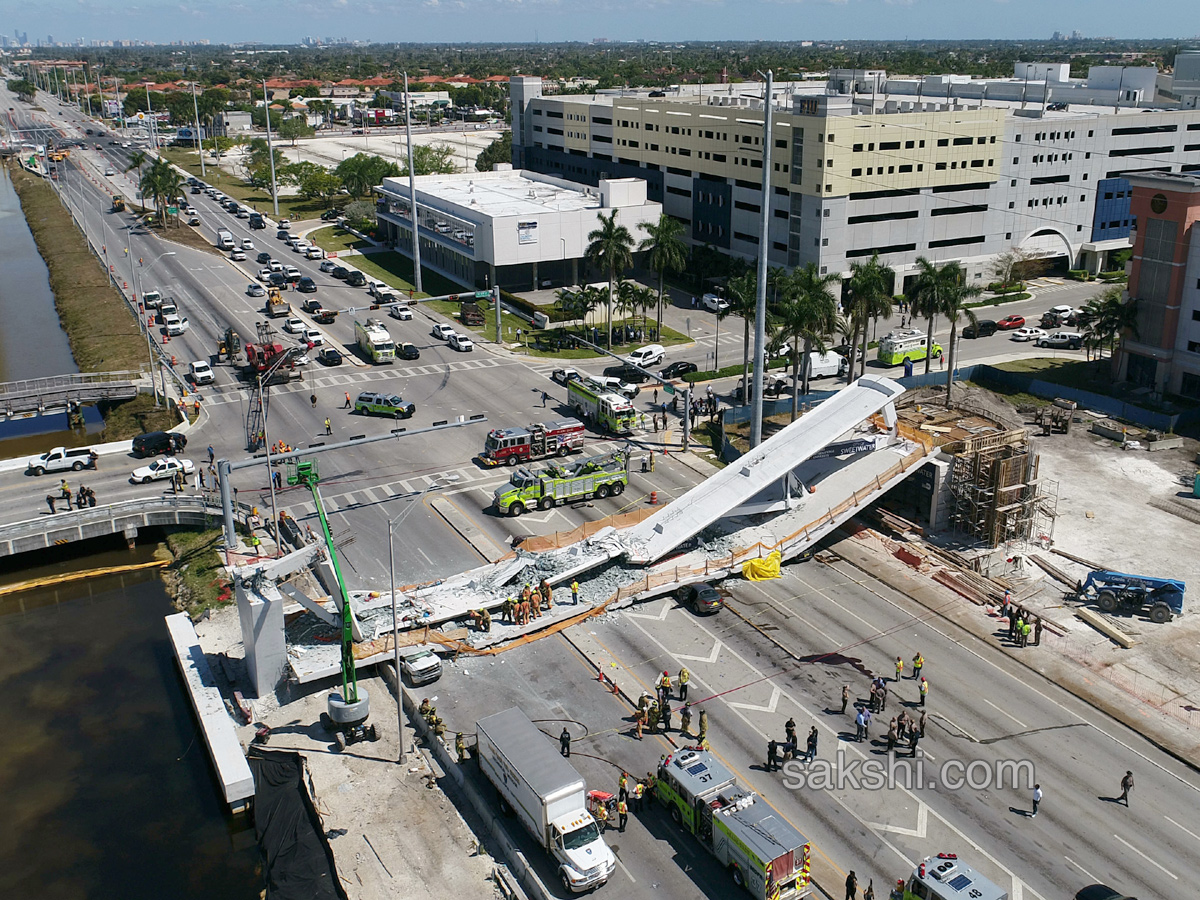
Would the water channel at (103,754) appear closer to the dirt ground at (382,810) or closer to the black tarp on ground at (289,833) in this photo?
the black tarp on ground at (289,833)

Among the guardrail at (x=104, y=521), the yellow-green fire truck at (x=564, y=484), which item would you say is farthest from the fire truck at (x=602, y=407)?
the guardrail at (x=104, y=521)

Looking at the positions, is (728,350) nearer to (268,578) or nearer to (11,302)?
(268,578)

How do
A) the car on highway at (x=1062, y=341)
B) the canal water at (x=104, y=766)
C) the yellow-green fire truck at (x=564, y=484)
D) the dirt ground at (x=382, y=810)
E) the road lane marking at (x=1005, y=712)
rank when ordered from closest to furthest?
the dirt ground at (x=382, y=810), the canal water at (x=104, y=766), the road lane marking at (x=1005, y=712), the yellow-green fire truck at (x=564, y=484), the car on highway at (x=1062, y=341)

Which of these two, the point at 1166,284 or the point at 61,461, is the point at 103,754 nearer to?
the point at 61,461

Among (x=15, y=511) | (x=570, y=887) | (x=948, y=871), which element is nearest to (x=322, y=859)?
(x=570, y=887)

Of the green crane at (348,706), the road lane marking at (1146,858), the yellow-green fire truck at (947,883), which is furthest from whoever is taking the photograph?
the green crane at (348,706)

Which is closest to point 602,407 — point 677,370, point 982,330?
point 677,370
